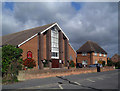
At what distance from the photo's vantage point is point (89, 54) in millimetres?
52406

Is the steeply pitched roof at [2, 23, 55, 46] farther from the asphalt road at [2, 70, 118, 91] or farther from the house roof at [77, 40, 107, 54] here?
the house roof at [77, 40, 107, 54]

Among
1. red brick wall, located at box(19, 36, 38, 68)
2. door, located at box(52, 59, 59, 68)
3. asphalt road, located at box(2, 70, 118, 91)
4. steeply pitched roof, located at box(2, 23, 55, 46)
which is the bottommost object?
asphalt road, located at box(2, 70, 118, 91)

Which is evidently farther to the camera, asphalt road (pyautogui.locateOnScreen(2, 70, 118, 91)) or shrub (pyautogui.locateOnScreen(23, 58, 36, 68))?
shrub (pyautogui.locateOnScreen(23, 58, 36, 68))

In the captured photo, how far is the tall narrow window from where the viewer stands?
104 feet

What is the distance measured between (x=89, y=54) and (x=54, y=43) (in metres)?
23.3

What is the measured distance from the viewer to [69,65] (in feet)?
112

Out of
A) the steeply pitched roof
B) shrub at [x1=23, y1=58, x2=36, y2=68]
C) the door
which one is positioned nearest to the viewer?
shrub at [x1=23, y1=58, x2=36, y2=68]

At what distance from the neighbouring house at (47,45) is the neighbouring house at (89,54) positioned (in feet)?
54.6

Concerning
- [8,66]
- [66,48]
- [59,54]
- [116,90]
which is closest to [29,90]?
[8,66]

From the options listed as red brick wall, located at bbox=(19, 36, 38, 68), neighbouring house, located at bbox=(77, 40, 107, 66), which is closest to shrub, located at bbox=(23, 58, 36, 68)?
red brick wall, located at bbox=(19, 36, 38, 68)

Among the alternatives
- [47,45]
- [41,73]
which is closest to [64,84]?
[41,73]

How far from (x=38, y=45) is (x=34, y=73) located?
1124 cm

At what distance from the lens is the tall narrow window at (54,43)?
31719 mm

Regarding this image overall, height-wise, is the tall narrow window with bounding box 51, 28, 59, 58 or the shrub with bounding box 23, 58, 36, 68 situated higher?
the tall narrow window with bounding box 51, 28, 59, 58
